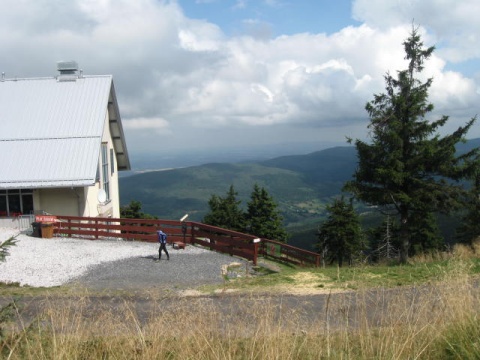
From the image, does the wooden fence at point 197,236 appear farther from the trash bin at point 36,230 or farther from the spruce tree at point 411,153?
the spruce tree at point 411,153

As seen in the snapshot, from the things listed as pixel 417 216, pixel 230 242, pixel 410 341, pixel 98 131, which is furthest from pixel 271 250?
pixel 410 341

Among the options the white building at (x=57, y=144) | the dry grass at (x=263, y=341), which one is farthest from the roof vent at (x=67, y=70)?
the dry grass at (x=263, y=341)

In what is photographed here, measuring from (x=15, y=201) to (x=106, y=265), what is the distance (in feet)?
34.1

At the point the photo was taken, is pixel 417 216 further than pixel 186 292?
Yes

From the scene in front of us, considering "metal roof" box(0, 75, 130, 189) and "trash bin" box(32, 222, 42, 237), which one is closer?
"trash bin" box(32, 222, 42, 237)

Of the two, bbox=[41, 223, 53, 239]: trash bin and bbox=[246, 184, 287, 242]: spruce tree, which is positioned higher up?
bbox=[41, 223, 53, 239]: trash bin

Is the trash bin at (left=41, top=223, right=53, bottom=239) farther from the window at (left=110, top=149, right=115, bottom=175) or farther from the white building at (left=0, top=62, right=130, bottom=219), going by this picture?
the window at (left=110, top=149, right=115, bottom=175)

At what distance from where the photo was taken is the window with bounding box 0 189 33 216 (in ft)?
76.3

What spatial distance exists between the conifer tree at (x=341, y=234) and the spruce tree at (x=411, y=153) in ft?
79.6

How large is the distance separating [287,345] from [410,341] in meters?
1.31

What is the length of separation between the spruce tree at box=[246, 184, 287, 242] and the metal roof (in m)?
25.0

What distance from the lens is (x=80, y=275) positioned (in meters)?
15.0

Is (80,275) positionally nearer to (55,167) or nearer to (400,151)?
(55,167)

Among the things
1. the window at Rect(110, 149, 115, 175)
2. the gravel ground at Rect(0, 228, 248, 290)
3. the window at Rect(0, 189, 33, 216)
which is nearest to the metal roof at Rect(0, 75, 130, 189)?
the window at Rect(0, 189, 33, 216)
